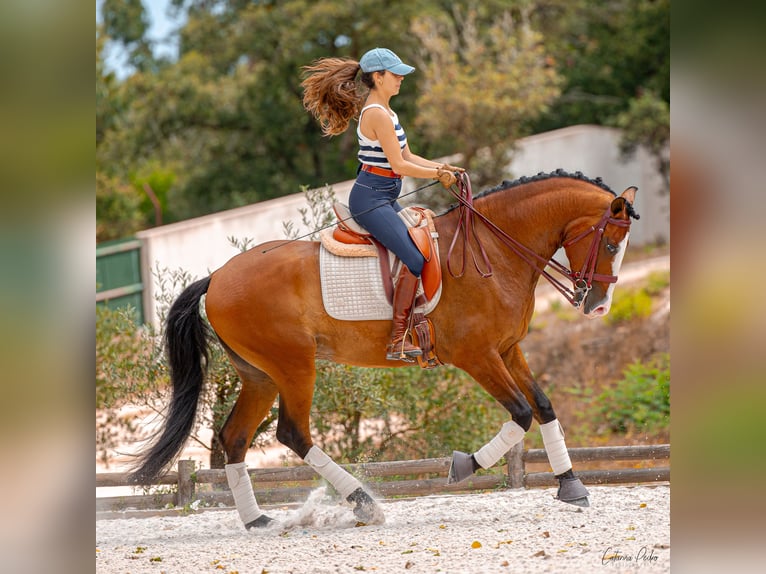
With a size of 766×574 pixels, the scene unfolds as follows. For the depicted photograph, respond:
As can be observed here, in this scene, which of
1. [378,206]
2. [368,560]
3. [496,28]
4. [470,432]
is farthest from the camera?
[496,28]

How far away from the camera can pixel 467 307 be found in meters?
5.46

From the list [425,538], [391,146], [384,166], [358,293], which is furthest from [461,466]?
[391,146]

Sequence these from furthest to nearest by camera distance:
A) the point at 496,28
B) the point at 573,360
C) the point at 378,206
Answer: the point at 496,28 < the point at 573,360 < the point at 378,206

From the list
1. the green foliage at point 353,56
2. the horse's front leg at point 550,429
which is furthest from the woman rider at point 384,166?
the green foliage at point 353,56

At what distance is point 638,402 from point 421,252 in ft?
21.1

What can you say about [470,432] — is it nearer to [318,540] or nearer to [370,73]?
[318,540]

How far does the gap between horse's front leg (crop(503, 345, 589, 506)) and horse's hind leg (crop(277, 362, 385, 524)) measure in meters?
1.16

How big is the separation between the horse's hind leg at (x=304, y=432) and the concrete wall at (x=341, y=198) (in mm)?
5137

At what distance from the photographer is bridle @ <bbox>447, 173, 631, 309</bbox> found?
17.6 feet

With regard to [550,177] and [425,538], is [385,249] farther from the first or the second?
[425,538]

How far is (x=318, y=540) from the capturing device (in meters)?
5.49
